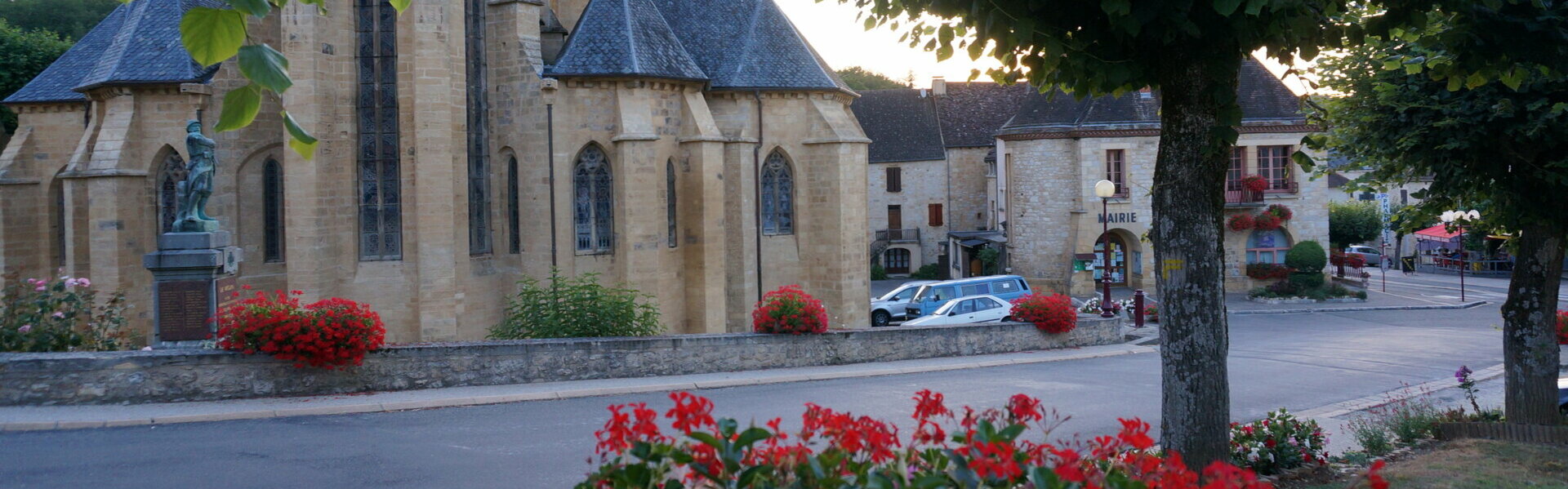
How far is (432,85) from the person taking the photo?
18047 millimetres

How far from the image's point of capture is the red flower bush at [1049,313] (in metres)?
19.0

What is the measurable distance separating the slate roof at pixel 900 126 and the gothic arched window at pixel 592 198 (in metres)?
29.5

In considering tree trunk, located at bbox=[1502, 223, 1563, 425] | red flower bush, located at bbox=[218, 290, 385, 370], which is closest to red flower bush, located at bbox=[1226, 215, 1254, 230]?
tree trunk, located at bbox=[1502, 223, 1563, 425]

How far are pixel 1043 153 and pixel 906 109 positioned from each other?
596 inches

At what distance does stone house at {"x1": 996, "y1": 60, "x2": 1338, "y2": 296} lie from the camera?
35688 mm

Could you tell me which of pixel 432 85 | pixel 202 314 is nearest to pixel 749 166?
pixel 432 85

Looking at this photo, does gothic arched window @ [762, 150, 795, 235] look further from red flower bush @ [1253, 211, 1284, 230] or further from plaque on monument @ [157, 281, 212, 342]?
red flower bush @ [1253, 211, 1284, 230]

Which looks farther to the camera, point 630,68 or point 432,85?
point 630,68

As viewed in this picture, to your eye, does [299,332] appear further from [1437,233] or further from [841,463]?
[1437,233]

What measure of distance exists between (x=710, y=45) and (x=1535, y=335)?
57.6 ft

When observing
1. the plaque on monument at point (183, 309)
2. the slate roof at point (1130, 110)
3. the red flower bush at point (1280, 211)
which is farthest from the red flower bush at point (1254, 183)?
the plaque on monument at point (183, 309)

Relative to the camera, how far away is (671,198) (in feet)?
73.7

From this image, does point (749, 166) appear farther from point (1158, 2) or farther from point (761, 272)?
point (1158, 2)

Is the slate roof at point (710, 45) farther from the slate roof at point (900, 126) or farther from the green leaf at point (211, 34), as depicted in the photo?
the slate roof at point (900, 126)
